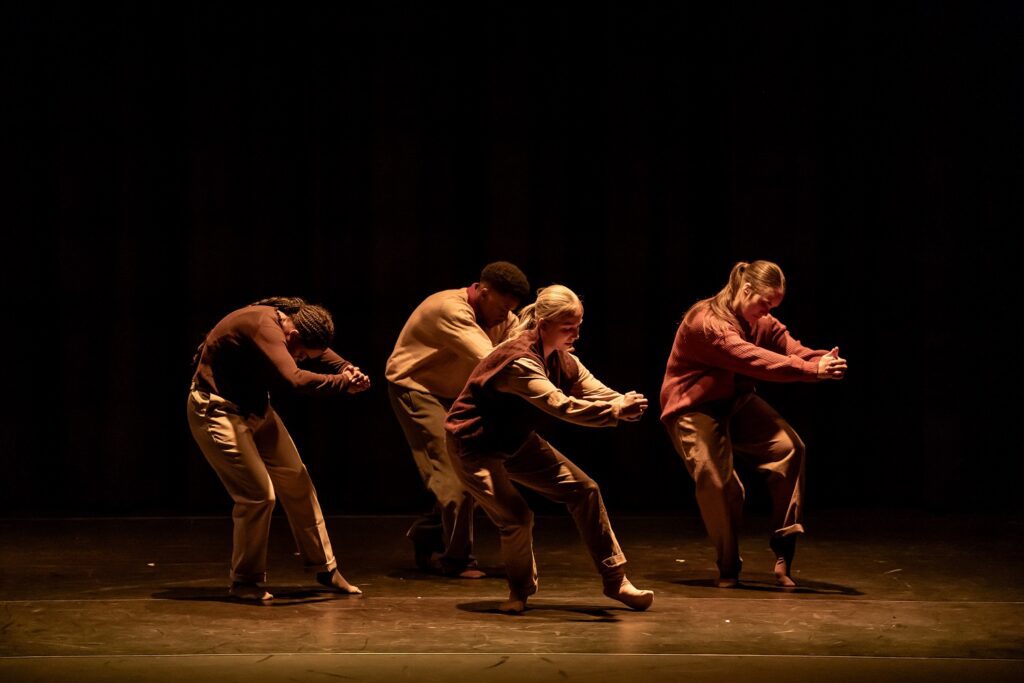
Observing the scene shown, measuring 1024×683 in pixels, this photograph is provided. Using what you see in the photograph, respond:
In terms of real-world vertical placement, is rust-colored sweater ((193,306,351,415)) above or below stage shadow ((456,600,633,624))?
above

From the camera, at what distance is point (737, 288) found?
16.8 feet

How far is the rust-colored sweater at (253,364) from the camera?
4.47 m

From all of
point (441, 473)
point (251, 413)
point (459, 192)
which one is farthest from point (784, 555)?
point (459, 192)

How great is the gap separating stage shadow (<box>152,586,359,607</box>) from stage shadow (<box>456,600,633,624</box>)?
510mm

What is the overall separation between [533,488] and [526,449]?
14 cm

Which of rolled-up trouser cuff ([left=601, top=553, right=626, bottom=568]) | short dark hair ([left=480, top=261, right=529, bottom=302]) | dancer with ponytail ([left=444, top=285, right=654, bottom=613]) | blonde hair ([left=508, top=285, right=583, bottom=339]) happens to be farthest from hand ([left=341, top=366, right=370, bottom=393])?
rolled-up trouser cuff ([left=601, top=553, right=626, bottom=568])

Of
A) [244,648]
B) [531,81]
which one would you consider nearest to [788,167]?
[531,81]

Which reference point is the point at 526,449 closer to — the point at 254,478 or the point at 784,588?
the point at 254,478

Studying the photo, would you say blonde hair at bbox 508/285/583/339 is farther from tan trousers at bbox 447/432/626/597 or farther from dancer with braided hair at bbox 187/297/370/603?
dancer with braided hair at bbox 187/297/370/603

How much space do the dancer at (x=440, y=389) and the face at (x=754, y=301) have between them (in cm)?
89

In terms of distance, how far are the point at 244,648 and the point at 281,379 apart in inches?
36.9

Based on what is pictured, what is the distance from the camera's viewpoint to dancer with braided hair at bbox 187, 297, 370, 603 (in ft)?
15.2

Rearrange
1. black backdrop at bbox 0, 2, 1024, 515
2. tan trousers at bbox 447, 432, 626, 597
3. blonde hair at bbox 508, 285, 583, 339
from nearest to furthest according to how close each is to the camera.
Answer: blonde hair at bbox 508, 285, 583, 339 → tan trousers at bbox 447, 432, 626, 597 → black backdrop at bbox 0, 2, 1024, 515

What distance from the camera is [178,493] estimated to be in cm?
718
